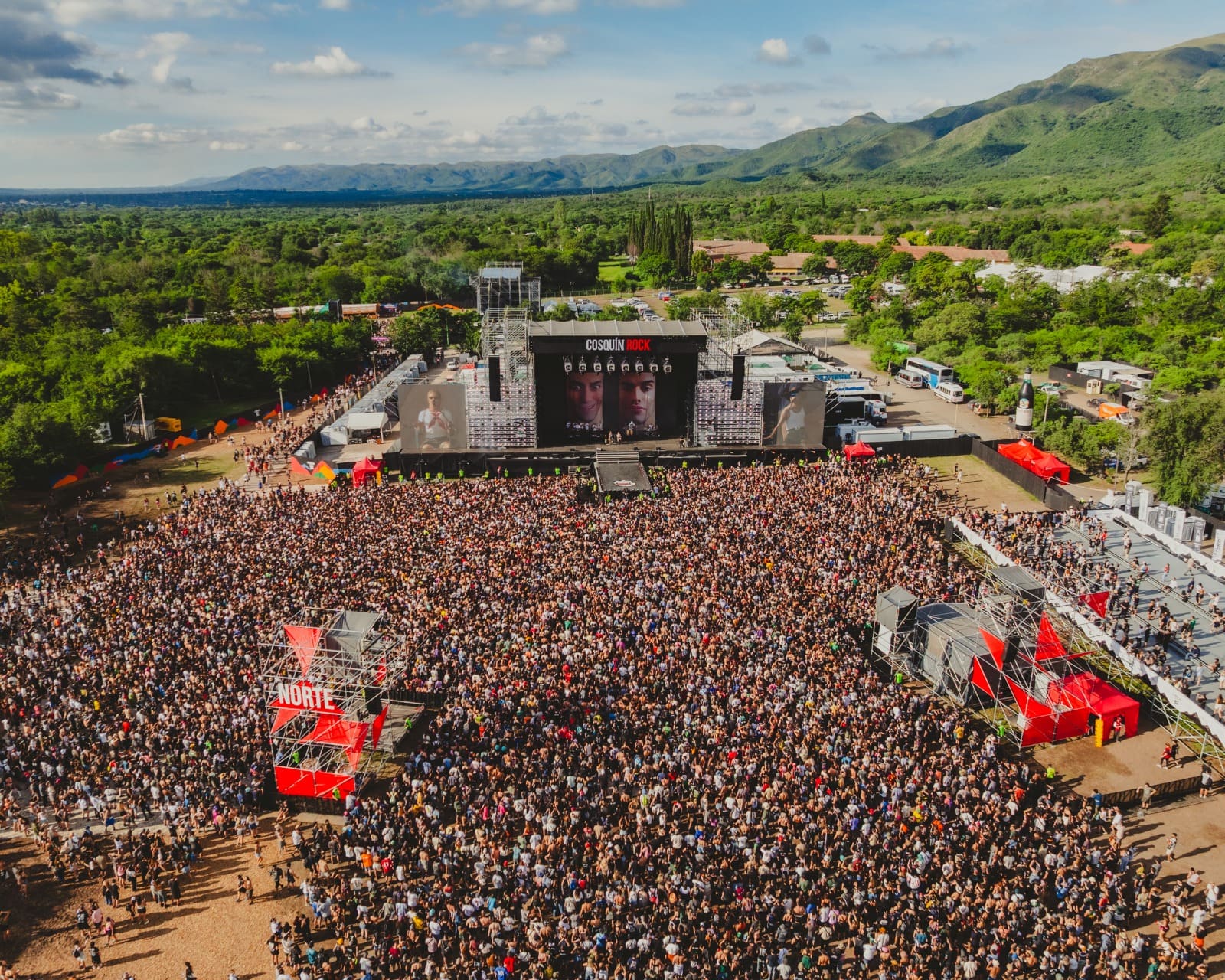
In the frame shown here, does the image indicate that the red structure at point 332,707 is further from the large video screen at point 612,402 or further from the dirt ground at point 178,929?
the large video screen at point 612,402

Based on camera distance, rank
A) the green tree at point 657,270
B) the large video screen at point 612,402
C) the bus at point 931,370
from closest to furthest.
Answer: the large video screen at point 612,402
the bus at point 931,370
the green tree at point 657,270

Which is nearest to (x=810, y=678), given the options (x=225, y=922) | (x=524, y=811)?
(x=524, y=811)

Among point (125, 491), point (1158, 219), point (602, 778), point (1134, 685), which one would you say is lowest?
point (1134, 685)

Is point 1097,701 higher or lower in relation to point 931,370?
lower

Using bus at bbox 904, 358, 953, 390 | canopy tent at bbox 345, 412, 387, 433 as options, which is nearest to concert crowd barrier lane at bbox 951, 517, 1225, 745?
bus at bbox 904, 358, 953, 390

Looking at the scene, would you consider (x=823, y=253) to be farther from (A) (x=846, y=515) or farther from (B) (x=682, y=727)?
(B) (x=682, y=727)

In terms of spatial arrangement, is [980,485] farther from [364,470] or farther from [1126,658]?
[364,470]

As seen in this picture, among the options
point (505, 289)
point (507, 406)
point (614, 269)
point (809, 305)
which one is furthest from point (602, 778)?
point (614, 269)

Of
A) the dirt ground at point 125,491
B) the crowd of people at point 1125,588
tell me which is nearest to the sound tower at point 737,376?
the crowd of people at point 1125,588
